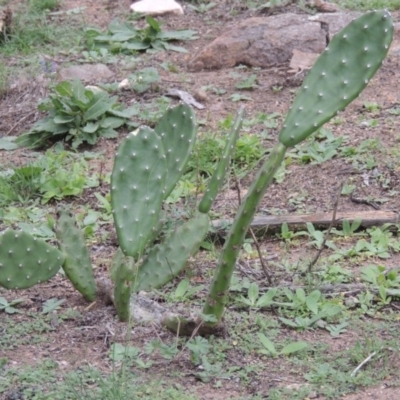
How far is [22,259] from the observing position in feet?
13.2

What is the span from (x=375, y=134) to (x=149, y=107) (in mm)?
1699

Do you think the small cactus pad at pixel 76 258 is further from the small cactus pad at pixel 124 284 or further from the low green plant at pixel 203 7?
the low green plant at pixel 203 7

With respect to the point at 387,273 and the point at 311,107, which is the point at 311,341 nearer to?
the point at 387,273

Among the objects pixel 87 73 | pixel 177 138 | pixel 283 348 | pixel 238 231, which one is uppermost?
pixel 177 138

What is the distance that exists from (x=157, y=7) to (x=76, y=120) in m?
2.76

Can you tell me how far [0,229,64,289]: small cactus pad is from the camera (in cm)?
→ 399

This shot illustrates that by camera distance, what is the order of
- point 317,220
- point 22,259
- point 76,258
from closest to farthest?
point 22,259
point 76,258
point 317,220

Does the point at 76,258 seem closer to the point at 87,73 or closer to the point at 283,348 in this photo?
the point at 283,348

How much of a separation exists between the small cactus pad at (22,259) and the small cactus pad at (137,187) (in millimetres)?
375

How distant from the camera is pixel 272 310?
168 inches

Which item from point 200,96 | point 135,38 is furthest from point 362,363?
point 135,38

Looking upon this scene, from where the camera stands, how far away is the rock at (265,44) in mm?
7438

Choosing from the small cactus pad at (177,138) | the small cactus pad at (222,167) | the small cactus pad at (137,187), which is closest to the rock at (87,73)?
the small cactus pad at (177,138)

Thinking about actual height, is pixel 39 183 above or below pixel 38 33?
below
